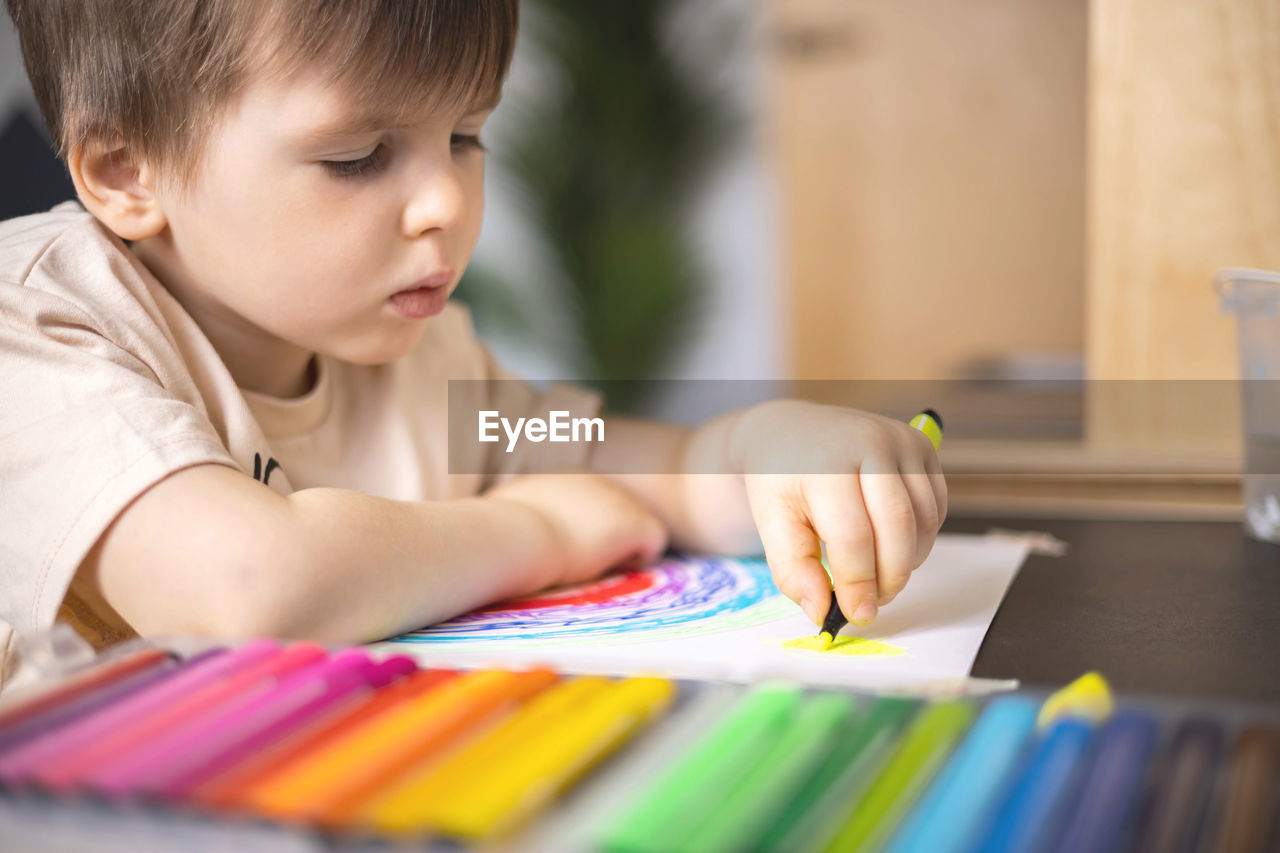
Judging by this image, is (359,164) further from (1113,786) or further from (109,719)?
(1113,786)

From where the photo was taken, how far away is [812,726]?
0.29m

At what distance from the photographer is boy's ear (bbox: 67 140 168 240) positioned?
0.59m

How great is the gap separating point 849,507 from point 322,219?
0.96 ft

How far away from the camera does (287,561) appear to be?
0.44m

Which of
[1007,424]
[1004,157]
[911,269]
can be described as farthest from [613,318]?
[1007,424]

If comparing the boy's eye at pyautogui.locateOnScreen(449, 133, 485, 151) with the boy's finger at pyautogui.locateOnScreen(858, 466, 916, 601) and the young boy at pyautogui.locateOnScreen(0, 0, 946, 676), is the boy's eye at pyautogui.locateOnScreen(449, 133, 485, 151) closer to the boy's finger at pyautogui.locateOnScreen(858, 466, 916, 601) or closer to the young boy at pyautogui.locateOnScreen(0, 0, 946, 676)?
the young boy at pyautogui.locateOnScreen(0, 0, 946, 676)

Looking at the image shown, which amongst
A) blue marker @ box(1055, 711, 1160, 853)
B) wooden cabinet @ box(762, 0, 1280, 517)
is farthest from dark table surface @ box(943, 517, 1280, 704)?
wooden cabinet @ box(762, 0, 1280, 517)

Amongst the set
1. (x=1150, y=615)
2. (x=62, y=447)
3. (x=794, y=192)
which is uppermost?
(x=794, y=192)

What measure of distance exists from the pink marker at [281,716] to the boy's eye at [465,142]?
35cm

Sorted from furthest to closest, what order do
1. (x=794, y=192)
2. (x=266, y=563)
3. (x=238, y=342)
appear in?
1. (x=794, y=192)
2. (x=238, y=342)
3. (x=266, y=563)

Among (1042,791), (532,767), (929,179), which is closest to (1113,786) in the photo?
(1042,791)

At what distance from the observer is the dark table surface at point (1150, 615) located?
16.7 inches

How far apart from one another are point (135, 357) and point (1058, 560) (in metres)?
0.51

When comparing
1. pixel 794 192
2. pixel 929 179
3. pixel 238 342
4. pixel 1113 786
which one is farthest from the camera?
pixel 794 192
